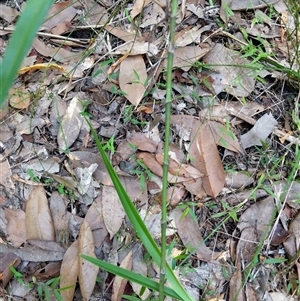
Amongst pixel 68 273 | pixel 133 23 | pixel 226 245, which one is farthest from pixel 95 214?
pixel 133 23

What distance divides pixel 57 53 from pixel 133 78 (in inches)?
12.4

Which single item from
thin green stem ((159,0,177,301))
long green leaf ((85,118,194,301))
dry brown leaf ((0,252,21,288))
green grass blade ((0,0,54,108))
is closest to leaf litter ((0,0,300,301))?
dry brown leaf ((0,252,21,288))

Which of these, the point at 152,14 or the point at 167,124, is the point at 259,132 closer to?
the point at 152,14

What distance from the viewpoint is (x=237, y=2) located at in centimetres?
185

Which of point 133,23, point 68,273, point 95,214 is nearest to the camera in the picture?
point 68,273

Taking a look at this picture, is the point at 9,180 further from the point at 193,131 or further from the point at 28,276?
the point at 193,131

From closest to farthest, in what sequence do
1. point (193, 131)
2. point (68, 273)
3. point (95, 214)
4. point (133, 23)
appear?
point (68, 273) → point (95, 214) → point (193, 131) → point (133, 23)

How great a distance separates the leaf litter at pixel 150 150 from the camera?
1438 millimetres

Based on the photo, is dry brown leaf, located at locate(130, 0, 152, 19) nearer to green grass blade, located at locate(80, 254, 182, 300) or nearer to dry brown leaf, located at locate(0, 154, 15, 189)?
dry brown leaf, located at locate(0, 154, 15, 189)

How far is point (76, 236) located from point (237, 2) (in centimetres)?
111

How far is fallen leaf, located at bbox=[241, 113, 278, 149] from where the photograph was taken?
1.64m

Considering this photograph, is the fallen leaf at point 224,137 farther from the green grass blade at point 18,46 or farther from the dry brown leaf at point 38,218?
the green grass blade at point 18,46

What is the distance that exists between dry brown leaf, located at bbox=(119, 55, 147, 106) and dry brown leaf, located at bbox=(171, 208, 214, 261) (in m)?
0.43

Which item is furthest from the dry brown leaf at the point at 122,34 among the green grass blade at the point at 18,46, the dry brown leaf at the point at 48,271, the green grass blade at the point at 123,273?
the green grass blade at the point at 18,46
